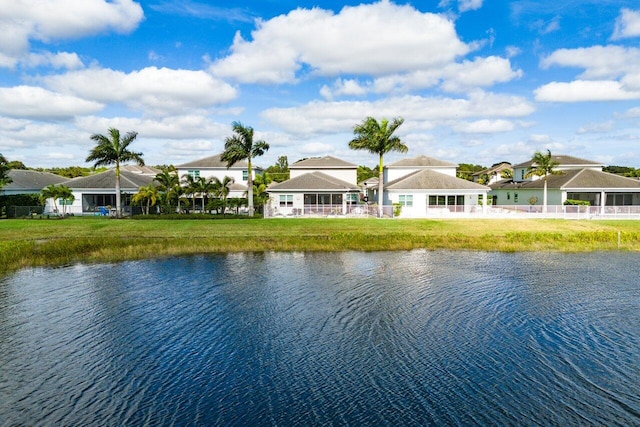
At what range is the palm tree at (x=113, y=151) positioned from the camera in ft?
156

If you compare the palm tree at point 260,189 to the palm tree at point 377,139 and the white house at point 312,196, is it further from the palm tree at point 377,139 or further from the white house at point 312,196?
the palm tree at point 377,139

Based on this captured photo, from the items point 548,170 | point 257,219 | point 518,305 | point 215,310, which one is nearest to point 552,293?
point 518,305

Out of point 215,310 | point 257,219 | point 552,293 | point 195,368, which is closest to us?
point 195,368

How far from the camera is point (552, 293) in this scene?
1947cm

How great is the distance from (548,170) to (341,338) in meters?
48.1

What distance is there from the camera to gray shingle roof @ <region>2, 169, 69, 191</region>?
58.4 meters

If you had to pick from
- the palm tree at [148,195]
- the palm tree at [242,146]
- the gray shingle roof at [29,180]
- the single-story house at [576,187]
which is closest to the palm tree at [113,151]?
the palm tree at [148,195]

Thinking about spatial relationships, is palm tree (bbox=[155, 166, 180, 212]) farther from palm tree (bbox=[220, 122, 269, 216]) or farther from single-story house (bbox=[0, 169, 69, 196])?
single-story house (bbox=[0, 169, 69, 196])

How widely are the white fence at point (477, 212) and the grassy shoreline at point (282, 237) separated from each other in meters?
3.91

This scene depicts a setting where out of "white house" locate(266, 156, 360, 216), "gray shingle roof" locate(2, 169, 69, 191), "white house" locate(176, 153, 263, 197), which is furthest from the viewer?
"white house" locate(176, 153, 263, 197)

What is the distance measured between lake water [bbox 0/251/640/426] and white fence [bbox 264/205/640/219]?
83.0 feet

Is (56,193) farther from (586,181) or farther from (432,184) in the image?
(586,181)

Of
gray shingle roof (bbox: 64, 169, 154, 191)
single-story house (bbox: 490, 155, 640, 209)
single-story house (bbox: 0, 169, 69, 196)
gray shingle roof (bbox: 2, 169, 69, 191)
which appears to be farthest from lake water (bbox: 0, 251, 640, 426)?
gray shingle roof (bbox: 2, 169, 69, 191)

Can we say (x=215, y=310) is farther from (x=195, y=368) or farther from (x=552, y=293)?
(x=552, y=293)
